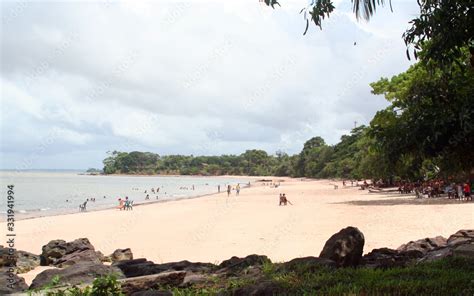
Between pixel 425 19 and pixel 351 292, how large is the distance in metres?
3.99

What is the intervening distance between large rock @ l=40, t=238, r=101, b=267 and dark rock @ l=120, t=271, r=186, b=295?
651 cm

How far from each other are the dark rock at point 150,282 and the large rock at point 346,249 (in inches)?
94.0

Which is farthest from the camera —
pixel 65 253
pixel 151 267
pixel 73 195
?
pixel 73 195

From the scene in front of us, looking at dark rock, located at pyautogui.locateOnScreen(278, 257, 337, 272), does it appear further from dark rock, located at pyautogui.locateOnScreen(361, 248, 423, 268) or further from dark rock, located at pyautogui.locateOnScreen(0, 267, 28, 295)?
dark rock, located at pyautogui.locateOnScreen(0, 267, 28, 295)

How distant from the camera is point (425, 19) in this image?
258 inches

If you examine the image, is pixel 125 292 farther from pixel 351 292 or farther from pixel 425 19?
pixel 425 19

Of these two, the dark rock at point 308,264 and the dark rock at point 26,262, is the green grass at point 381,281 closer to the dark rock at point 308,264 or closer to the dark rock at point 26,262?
the dark rock at point 308,264

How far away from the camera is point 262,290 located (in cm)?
533

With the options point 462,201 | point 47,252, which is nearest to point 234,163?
point 462,201

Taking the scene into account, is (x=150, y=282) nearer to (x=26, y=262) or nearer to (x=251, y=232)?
(x=26, y=262)

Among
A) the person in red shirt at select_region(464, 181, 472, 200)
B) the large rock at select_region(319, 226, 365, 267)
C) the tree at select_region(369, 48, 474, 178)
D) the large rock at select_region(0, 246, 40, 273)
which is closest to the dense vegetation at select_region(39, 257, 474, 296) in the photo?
the large rock at select_region(319, 226, 365, 267)

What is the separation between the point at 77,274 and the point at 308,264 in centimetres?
399

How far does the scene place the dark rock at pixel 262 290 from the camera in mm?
5277

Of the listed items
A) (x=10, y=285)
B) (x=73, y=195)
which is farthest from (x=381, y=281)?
(x=73, y=195)
